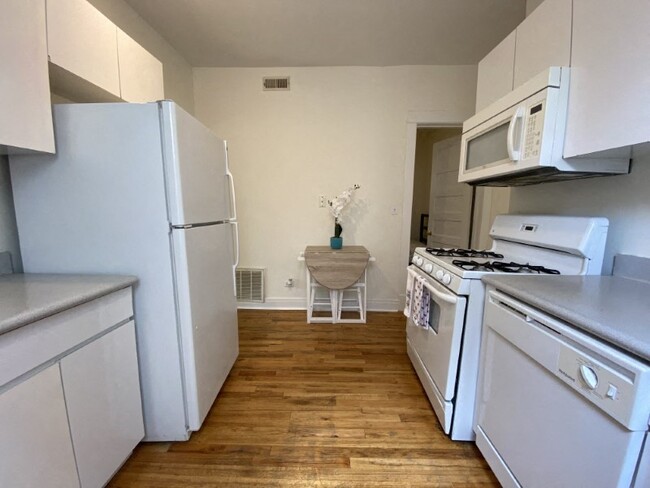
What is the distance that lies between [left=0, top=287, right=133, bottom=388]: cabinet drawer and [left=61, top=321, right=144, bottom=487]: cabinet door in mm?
56

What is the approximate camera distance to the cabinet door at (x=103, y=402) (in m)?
1.01

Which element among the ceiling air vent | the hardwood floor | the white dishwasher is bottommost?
the hardwood floor

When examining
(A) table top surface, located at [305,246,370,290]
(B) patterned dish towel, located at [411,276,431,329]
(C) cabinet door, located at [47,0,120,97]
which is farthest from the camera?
(A) table top surface, located at [305,246,370,290]

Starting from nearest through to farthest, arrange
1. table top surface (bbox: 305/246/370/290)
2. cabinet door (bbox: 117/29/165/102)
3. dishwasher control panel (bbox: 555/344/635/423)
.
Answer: dishwasher control panel (bbox: 555/344/635/423) < cabinet door (bbox: 117/29/165/102) < table top surface (bbox: 305/246/370/290)

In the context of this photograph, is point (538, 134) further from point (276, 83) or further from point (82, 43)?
point (276, 83)

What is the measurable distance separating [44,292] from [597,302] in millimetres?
2022

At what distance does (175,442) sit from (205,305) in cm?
74

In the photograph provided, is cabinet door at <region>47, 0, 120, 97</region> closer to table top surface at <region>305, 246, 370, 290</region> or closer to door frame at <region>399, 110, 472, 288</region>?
table top surface at <region>305, 246, 370, 290</region>

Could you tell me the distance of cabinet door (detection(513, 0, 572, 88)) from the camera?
47.9 inches

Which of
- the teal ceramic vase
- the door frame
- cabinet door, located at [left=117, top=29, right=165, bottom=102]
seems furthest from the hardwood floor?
cabinet door, located at [left=117, top=29, right=165, bottom=102]

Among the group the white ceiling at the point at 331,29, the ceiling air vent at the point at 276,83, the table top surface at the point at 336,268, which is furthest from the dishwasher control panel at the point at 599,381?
the ceiling air vent at the point at 276,83

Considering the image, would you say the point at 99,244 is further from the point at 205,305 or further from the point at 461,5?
the point at 461,5

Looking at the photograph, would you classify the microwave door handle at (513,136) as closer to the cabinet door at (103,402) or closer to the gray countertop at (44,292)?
the gray countertop at (44,292)

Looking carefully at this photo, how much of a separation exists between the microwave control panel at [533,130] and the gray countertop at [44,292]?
6.49 ft
